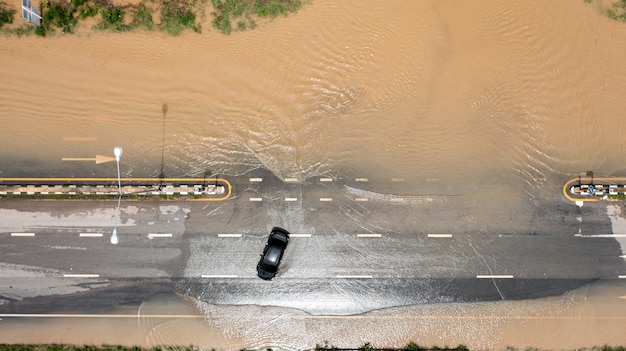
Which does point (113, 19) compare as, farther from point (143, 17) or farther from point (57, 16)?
point (57, 16)

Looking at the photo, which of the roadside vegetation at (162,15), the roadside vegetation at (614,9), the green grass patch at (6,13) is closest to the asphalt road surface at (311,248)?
the roadside vegetation at (162,15)

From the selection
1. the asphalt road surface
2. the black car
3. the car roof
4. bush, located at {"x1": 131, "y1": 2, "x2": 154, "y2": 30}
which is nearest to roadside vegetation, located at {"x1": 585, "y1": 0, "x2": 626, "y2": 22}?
the asphalt road surface

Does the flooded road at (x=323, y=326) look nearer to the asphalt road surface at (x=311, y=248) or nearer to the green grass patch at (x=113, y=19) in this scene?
the asphalt road surface at (x=311, y=248)

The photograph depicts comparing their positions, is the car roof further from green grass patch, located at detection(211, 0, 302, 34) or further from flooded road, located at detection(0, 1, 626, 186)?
green grass patch, located at detection(211, 0, 302, 34)

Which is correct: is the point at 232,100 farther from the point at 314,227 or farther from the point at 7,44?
the point at 7,44

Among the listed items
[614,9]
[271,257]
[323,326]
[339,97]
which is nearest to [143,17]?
[339,97]
